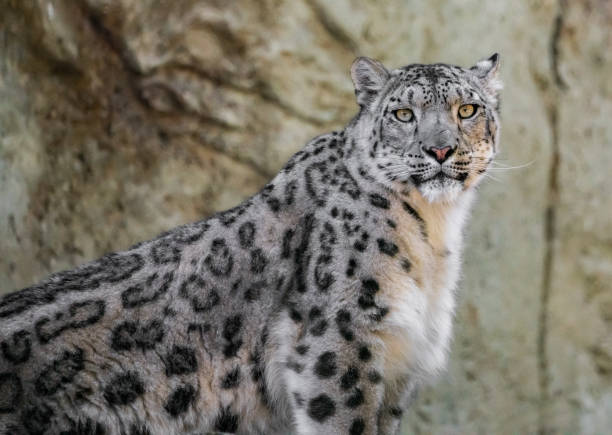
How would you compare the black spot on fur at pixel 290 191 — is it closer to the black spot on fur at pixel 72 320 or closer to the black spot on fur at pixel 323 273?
the black spot on fur at pixel 323 273

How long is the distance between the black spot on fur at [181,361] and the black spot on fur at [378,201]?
3.39 feet

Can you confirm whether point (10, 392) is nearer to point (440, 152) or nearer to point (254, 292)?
point (254, 292)

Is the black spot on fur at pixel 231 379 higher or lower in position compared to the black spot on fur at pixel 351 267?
lower

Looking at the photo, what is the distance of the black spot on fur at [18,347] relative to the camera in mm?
4051

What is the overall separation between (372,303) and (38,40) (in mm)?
3552

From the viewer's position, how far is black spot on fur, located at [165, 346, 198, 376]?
4.23 meters

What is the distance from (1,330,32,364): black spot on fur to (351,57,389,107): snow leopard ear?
187cm

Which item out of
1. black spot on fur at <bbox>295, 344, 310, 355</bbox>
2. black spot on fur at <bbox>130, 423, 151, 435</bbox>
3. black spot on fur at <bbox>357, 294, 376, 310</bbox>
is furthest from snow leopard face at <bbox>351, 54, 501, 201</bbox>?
black spot on fur at <bbox>130, 423, 151, 435</bbox>

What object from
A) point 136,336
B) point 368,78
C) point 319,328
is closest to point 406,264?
point 319,328

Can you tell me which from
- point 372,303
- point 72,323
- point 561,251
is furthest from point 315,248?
point 561,251

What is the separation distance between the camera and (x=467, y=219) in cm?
473

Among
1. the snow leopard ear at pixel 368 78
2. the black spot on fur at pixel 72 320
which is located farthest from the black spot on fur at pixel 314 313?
the snow leopard ear at pixel 368 78

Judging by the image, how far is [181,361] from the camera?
167 inches

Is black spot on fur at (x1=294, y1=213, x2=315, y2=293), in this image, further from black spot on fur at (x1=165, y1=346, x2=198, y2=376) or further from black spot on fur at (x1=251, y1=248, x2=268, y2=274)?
black spot on fur at (x1=165, y1=346, x2=198, y2=376)
